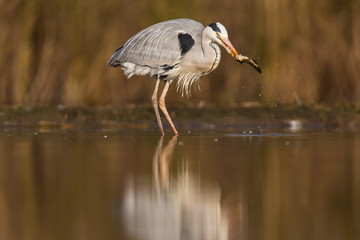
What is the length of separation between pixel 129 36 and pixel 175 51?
265cm

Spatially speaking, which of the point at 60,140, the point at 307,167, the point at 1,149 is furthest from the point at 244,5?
the point at 307,167

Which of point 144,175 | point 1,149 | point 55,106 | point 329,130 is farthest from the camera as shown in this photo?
point 55,106

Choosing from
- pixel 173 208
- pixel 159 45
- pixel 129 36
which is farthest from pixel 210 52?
pixel 173 208

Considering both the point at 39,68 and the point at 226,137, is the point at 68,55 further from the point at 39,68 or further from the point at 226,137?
the point at 226,137

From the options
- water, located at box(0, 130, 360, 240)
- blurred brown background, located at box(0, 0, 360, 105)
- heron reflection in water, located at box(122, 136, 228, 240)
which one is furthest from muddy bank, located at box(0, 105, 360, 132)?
heron reflection in water, located at box(122, 136, 228, 240)

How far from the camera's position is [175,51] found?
391 inches

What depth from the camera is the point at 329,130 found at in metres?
10.0

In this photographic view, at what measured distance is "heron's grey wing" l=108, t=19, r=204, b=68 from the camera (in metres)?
9.97

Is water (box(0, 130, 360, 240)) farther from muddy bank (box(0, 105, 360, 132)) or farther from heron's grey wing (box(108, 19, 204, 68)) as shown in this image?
muddy bank (box(0, 105, 360, 132))

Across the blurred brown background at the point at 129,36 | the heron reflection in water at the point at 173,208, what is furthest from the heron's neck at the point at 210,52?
the heron reflection in water at the point at 173,208

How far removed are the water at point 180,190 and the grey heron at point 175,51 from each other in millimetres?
1932

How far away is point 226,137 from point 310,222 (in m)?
5.07

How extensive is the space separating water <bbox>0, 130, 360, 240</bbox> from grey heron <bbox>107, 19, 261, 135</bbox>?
1932mm

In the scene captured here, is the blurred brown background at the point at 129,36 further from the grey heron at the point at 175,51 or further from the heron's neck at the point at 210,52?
the heron's neck at the point at 210,52
